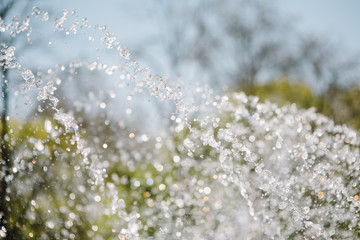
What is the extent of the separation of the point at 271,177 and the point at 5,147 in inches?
102

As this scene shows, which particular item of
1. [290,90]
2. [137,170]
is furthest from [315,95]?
[137,170]

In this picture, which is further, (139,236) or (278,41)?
(278,41)

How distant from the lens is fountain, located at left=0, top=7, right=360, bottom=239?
9.42 feet

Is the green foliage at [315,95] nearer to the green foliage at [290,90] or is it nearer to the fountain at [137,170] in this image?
the green foliage at [290,90]

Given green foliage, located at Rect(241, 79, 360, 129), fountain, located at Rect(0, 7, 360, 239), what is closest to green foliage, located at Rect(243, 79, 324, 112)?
green foliage, located at Rect(241, 79, 360, 129)

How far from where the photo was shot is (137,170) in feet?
13.0

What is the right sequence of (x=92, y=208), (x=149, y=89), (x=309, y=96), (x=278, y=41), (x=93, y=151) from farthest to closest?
(x=309, y=96) → (x=278, y=41) → (x=149, y=89) → (x=93, y=151) → (x=92, y=208)

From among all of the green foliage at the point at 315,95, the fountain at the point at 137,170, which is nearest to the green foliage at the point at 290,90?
the green foliage at the point at 315,95

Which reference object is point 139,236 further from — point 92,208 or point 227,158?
point 227,158

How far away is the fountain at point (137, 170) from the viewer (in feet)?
9.42

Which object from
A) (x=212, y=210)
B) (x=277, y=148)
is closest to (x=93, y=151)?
(x=212, y=210)

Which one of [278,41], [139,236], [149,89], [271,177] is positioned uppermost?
[278,41]

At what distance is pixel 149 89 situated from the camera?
12.1ft

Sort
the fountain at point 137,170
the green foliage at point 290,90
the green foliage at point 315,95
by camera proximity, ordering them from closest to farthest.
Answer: the fountain at point 137,170 → the green foliage at point 315,95 → the green foliage at point 290,90
